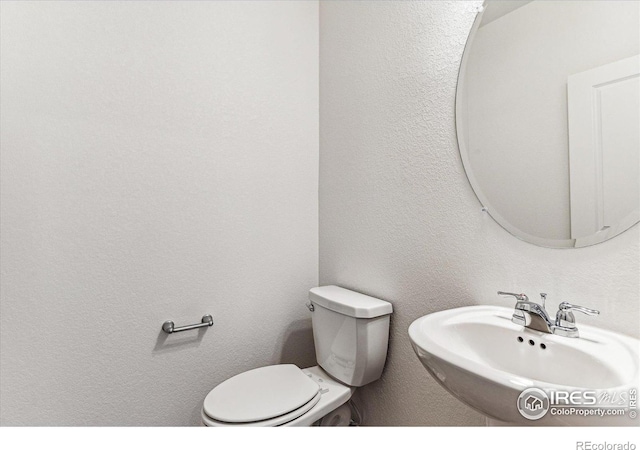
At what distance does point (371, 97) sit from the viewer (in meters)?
1.38

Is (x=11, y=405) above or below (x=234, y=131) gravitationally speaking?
below

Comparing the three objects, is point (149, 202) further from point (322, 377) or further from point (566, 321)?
point (566, 321)

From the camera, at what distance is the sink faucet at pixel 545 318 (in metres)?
0.74

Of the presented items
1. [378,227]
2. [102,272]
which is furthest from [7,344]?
[378,227]

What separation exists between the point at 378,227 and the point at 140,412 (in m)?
1.10

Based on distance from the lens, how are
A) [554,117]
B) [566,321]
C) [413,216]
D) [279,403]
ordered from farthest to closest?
[413,216]
[279,403]
[554,117]
[566,321]

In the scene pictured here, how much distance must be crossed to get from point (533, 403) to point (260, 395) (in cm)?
84

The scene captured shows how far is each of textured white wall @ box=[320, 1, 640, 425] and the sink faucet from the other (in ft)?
0.25

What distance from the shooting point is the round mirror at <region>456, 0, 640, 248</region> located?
0.76 m

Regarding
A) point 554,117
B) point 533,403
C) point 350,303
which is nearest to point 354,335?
point 350,303

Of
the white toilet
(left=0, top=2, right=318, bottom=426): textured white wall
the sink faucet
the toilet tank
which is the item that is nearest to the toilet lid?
the white toilet

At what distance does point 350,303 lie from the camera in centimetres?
125

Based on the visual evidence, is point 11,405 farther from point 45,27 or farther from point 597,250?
point 597,250

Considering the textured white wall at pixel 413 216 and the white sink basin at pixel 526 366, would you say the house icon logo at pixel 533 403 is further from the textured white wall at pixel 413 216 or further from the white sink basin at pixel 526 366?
the textured white wall at pixel 413 216
